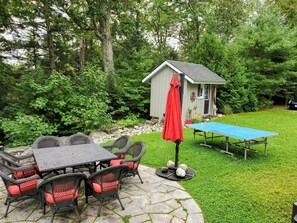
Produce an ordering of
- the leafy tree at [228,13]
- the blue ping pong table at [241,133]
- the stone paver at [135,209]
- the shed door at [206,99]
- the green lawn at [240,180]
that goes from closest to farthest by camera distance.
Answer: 1. the stone paver at [135,209]
2. the green lawn at [240,180]
3. the blue ping pong table at [241,133]
4. the shed door at [206,99]
5. the leafy tree at [228,13]

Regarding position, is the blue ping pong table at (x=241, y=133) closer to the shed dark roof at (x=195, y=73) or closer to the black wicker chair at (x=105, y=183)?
the black wicker chair at (x=105, y=183)

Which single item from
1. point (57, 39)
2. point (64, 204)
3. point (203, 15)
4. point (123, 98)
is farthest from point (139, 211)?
point (203, 15)

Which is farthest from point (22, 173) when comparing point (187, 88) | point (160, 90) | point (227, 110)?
point (227, 110)

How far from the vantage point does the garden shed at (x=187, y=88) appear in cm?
1247

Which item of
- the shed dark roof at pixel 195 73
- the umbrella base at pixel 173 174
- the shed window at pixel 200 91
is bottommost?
the umbrella base at pixel 173 174

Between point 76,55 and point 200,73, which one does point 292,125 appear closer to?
point 200,73

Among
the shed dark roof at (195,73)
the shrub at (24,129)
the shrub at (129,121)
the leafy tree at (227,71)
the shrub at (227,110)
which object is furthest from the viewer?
the leafy tree at (227,71)

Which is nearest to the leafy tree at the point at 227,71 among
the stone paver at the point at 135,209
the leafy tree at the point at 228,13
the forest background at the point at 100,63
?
the forest background at the point at 100,63

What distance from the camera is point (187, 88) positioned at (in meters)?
12.4

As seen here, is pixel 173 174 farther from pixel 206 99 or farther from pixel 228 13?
pixel 228 13

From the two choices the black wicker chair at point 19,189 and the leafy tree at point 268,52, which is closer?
the black wicker chair at point 19,189

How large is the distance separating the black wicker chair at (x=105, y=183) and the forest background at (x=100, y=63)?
599cm

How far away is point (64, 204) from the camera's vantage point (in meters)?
3.62

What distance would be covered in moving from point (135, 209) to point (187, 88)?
9.31m
